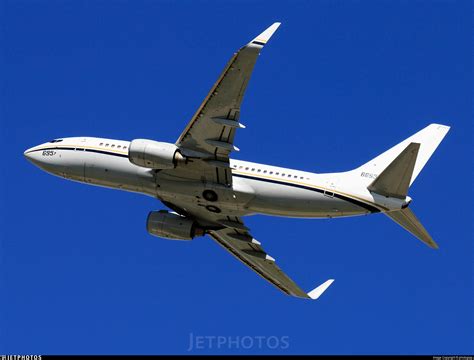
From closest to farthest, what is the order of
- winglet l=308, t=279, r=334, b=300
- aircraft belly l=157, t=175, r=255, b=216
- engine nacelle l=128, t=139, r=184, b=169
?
engine nacelle l=128, t=139, r=184, b=169 → aircraft belly l=157, t=175, r=255, b=216 → winglet l=308, t=279, r=334, b=300

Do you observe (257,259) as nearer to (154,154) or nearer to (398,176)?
(154,154)

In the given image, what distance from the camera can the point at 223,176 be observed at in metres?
61.2

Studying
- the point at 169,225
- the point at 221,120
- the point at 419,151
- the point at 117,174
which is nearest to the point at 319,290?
the point at 169,225

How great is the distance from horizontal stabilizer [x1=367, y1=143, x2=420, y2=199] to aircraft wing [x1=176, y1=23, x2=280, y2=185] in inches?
349

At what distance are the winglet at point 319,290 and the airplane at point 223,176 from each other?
6.75m

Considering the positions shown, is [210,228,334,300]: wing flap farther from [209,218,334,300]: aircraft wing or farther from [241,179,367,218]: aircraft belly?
[241,179,367,218]: aircraft belly

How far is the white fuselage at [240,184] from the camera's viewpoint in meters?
60.7

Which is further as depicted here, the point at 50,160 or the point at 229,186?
the point at 50,160

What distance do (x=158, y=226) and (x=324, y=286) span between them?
13013mm

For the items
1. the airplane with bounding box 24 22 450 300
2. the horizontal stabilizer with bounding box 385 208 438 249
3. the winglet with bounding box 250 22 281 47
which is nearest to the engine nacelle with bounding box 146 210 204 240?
the airplane with bounding box 24 22 450 300

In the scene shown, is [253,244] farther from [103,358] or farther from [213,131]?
[103,358]

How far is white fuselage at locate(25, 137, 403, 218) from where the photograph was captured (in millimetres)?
60688

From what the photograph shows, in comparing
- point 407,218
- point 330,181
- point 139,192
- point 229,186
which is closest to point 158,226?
point 139,192

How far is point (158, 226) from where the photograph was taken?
67062 mm
